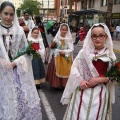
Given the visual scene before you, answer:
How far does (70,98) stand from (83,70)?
1.20 ft

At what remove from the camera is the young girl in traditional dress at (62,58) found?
6406mm

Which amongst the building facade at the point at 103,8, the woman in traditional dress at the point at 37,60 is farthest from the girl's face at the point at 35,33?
the building facade at the point at 103,8

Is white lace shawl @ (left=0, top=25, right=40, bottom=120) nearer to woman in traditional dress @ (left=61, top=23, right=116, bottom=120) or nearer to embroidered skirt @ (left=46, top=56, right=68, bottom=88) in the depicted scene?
woman in traditional dress @ (left=61, top=23, right=116, bottom=120)

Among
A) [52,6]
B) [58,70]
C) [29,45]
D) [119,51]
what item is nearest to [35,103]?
[29,45]

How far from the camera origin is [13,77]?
3207mm

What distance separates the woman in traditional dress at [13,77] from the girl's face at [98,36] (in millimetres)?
851

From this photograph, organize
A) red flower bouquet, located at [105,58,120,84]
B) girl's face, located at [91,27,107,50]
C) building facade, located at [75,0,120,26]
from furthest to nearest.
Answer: building facade, located at [75,0,120,26] < girl's face, located at [91,27,107,50] < red flower bouquet, located at [105,58,120,84]

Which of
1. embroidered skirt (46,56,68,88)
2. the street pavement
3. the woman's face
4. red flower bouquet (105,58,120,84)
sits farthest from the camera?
embroidered skirt (46,56,68,88)

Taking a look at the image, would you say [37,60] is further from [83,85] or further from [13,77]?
[83,85]

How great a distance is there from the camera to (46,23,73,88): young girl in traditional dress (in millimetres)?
6406

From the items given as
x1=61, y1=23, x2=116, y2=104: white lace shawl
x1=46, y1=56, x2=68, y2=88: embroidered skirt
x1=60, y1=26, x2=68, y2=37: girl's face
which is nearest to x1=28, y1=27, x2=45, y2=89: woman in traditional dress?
x1=46, y1=56, x2=68, y2=88: embroidered skirt

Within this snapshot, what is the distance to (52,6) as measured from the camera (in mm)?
102125

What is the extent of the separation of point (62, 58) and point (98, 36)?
3.41 metres

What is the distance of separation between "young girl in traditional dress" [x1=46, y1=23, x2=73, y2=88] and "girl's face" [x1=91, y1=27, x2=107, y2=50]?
3301 millimetres
